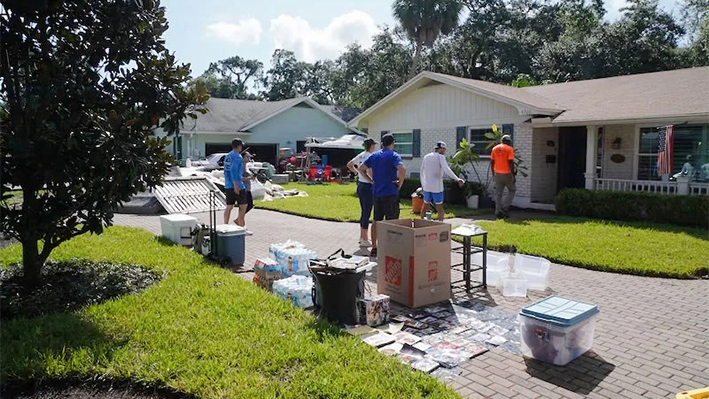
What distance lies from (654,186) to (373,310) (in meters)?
10.5

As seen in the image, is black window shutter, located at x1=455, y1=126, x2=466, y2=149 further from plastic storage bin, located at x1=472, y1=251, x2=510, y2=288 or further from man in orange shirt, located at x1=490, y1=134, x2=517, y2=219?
plastic storage bin, located at x1=472, y1=251, x2=510, y2=288

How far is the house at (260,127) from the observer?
1142 inches

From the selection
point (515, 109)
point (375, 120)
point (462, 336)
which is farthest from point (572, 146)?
point (462, 336)

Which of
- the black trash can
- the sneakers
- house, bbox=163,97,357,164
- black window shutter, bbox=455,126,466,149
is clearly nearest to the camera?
the black trash can

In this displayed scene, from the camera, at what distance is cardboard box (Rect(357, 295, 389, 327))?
493 cm


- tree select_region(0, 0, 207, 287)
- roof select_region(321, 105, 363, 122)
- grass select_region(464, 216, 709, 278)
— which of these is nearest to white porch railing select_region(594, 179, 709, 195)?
grass select_region(464, 216, 709, 278)

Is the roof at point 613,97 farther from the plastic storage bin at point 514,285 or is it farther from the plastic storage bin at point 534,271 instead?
the plastic storage bin at point 514,285

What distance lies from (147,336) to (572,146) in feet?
47.3

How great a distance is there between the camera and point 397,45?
38969 millimetres

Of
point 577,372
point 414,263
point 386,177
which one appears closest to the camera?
point 577,372

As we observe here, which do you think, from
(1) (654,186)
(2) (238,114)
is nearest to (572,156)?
(1) (654,186)

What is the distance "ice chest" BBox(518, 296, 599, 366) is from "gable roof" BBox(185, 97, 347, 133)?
2586cm

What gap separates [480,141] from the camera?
16.0m

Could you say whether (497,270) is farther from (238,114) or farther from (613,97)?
(238,114)
